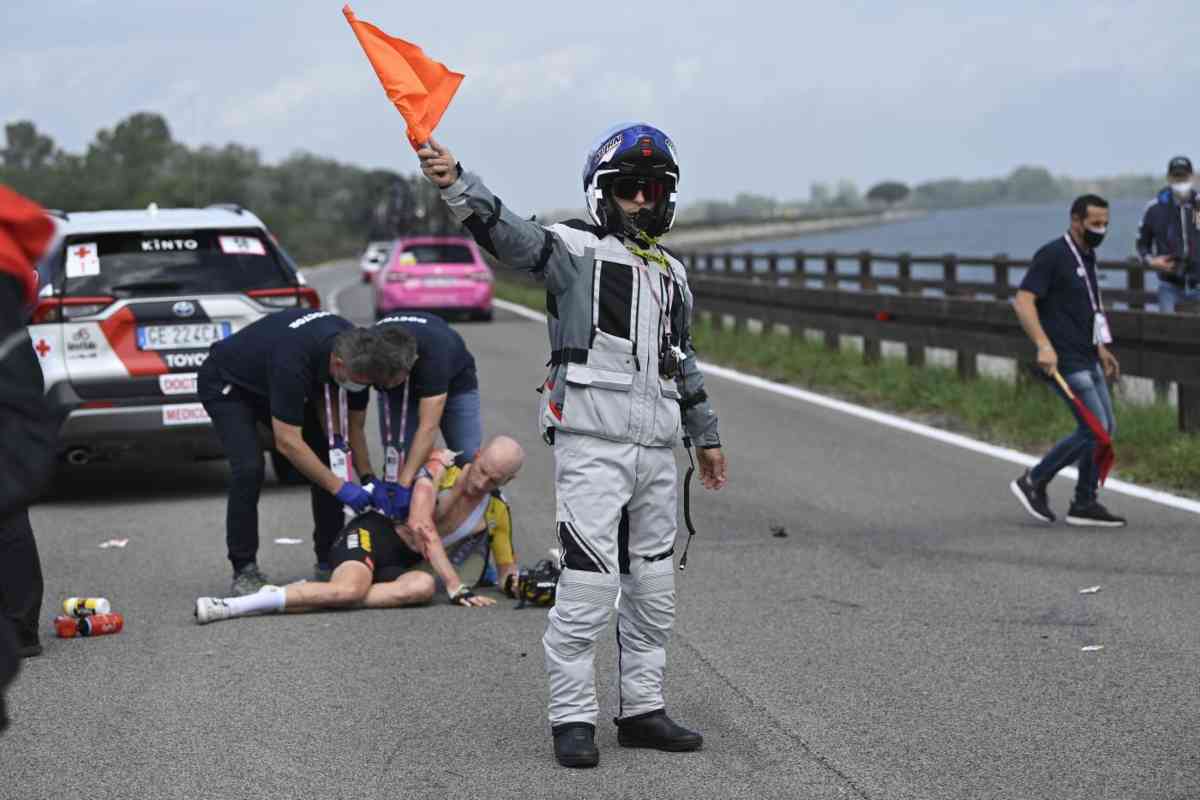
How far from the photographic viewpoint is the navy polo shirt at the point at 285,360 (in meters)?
8.39

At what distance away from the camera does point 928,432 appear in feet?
47.3

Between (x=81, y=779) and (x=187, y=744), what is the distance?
17.2 inches

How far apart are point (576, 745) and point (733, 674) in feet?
4.26

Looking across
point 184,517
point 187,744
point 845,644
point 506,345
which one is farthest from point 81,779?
point 506,345

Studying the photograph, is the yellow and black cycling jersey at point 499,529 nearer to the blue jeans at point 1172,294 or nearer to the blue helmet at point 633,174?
the blue helmet at point 633,174

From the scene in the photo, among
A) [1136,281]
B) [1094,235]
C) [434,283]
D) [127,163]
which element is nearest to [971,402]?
[1094,235]

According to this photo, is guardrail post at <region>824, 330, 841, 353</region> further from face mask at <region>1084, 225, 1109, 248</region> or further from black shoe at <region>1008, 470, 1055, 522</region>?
face mask at <region>1084, 225, 1109, 248</region>

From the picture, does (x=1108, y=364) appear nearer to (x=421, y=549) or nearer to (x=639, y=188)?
(x=421, y=549)

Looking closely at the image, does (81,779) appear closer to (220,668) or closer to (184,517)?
(220,668)

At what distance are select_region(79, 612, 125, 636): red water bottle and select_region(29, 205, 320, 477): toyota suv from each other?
11.8 ft

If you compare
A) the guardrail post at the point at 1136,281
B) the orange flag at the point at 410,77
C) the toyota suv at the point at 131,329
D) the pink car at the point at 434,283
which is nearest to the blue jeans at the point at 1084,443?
the toyota suv at the point at 131,329

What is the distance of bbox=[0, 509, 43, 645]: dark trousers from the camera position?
7207 mm

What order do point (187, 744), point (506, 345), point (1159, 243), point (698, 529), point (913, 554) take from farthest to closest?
point (506, 345) < point (1159, 243) < point (698, 529) < point (913, 554) < point (187, 744)

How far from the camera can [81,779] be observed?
5.62 m
